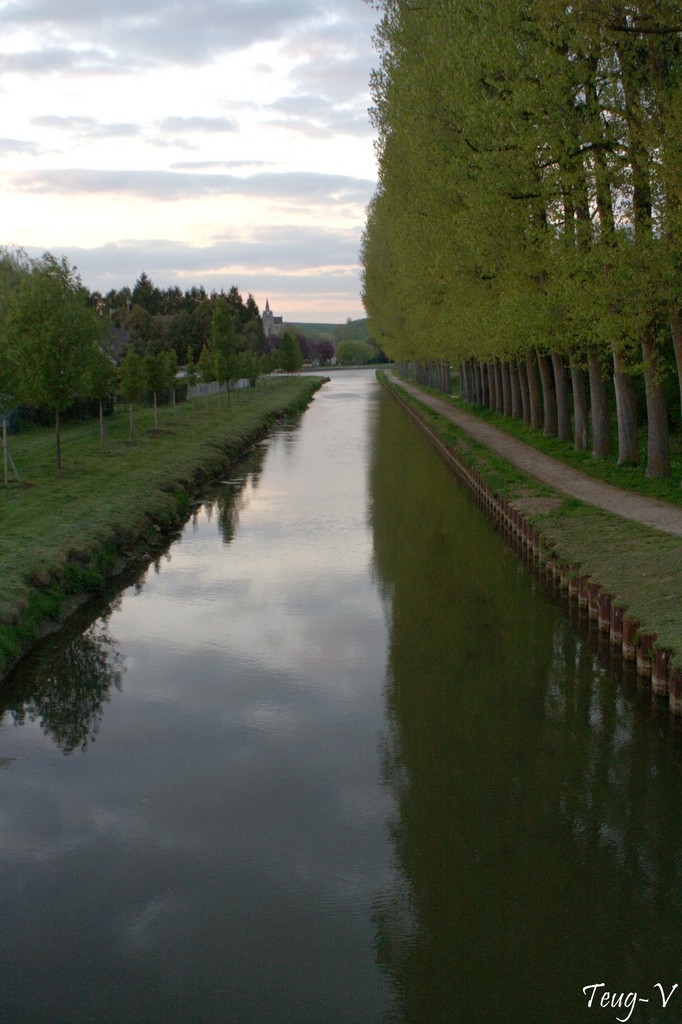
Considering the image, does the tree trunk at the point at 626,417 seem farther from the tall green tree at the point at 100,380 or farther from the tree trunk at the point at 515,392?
the tree trunk at the point at 515,392

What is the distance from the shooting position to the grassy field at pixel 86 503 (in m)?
14.8

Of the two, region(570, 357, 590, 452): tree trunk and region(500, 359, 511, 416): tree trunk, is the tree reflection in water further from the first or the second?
region(500, 359, 511, 416): tree trunk

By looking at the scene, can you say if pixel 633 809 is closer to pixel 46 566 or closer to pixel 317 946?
pixel 317 946

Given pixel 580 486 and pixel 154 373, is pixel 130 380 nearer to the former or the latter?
pixel 154 373

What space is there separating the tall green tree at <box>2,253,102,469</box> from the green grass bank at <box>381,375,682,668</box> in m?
11.1

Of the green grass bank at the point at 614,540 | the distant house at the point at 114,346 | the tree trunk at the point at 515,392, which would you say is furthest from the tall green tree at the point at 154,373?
the green grass bank at the point at 614,540

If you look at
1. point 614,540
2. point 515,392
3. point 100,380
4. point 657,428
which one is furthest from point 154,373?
point 614,540

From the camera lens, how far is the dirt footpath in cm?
1833

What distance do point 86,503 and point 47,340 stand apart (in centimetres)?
633

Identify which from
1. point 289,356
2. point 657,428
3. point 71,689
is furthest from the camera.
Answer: point 289,356

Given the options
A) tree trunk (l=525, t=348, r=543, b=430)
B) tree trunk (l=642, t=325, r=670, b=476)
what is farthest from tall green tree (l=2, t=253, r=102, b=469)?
tree trunk (l=525, t=348, r=543, b=430)

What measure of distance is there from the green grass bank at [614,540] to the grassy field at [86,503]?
7.91 meters

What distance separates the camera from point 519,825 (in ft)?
28.7

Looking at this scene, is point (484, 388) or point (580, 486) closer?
point (580, 486)
